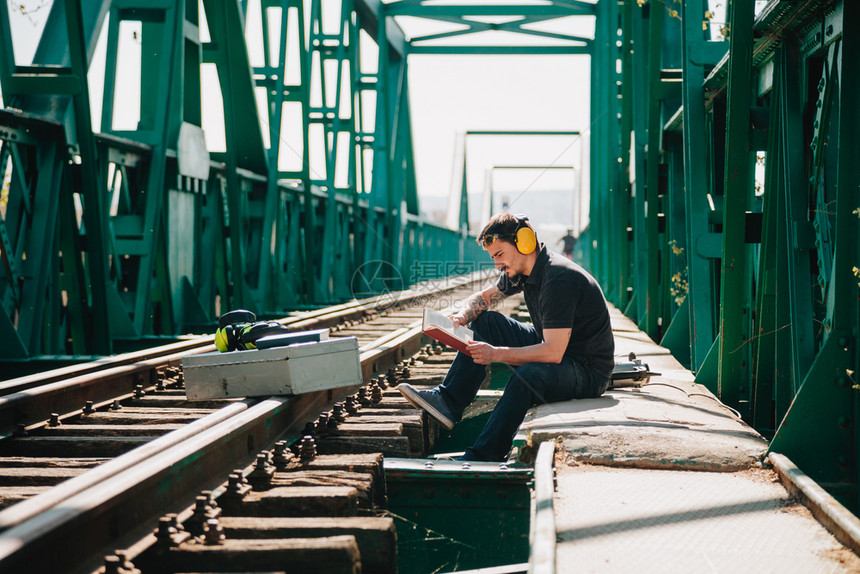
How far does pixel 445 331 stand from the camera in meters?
4.09

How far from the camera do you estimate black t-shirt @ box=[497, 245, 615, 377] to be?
4102mm

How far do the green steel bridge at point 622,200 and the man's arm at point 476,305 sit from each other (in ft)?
3.91

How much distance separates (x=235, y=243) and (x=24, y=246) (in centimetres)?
362

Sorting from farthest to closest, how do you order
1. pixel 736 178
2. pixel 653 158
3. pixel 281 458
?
pixel 653 158
pixel 736 178
pixel 281 458

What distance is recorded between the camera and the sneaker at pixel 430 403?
431 cm

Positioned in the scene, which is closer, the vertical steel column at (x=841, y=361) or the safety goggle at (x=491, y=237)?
the vertical steel column at (x=841, y=361)

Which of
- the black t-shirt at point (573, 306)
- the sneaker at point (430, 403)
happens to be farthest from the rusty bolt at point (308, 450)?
the black t-shirt at point (573, 306)

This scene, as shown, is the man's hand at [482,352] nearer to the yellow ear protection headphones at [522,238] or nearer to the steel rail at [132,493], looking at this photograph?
the yellow ear protection headphones at [522,238]

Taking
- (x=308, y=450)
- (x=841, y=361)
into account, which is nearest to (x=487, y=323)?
(x=308, y=450)

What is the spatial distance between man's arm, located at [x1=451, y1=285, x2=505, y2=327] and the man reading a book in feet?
0.36

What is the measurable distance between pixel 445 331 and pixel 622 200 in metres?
8.36

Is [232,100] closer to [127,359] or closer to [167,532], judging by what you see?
[127,359]

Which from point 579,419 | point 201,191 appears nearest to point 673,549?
point 579,419

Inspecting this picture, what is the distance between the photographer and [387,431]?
4109 millimetres
